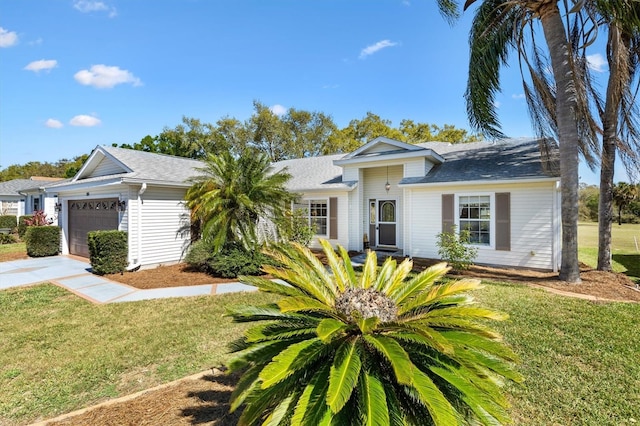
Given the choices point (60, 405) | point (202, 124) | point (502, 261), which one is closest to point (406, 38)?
point (502, 261)

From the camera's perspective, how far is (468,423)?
1997mm

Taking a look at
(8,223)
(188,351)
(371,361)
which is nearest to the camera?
(371,361)

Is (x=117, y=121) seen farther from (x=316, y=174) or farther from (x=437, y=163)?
(x=437, y=163)

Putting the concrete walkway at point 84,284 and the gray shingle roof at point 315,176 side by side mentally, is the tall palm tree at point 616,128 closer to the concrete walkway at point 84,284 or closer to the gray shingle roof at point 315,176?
the gray shingle roof at point 315,176

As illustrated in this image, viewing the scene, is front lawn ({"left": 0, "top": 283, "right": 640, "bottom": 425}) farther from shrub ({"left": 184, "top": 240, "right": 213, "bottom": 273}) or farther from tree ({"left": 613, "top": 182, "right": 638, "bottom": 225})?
tree ({"left": 613, "top": 182, "right": 638, "bottom": 225})

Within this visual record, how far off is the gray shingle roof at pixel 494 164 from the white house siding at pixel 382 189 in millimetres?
1609

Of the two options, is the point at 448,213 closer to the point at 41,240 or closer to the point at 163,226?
the point at 163,226

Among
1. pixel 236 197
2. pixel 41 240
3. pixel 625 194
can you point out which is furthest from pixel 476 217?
pixel 625 194

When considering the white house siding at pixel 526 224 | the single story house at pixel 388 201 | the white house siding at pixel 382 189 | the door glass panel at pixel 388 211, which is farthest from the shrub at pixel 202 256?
the white house siding at pixel 526 224

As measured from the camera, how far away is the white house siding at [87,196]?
10781 millimetres

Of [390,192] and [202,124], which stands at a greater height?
[202,124]

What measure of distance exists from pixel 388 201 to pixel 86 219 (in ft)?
42.9

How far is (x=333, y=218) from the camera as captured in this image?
14.2m

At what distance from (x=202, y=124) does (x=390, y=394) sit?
3812cm
